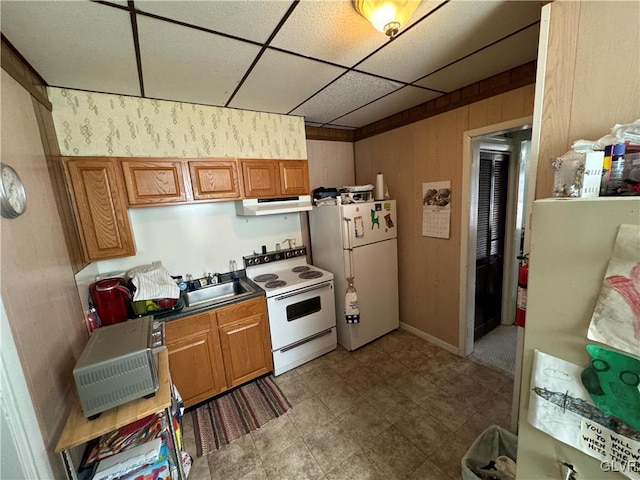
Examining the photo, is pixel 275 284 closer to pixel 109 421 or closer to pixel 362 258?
pixel 362 258

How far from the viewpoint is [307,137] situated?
3.01 m

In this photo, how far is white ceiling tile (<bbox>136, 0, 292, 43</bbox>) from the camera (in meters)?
1.01

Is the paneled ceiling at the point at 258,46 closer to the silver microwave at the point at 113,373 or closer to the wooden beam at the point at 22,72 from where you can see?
the wooden beam at the point at 22,72

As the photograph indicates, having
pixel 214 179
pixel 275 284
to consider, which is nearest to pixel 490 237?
pixel 275 284

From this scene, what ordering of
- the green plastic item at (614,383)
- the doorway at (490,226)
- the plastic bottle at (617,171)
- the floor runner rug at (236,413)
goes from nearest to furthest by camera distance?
the green plastic item at (614,383) → the plastic bottle at (617,171) → the floor runner rug at (236,413) → the doorway at (490,226)

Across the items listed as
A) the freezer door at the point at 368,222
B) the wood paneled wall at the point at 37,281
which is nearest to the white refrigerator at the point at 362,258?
the freezer door at the point at 368,222

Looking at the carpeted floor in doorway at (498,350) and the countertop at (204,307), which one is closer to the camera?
the countertop at (204,307)

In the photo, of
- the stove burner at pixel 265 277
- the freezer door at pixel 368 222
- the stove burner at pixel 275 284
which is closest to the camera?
the stove burner at pixel 275 284

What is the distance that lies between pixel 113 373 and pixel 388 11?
1938 millimetres

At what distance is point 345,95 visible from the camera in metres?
2.09

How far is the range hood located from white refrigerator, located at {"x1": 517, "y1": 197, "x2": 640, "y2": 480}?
1951 millimetres

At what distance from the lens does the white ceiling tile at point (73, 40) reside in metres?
0.99

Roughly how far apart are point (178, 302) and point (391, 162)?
2580 mm

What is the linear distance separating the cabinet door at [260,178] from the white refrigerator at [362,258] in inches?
23.2
